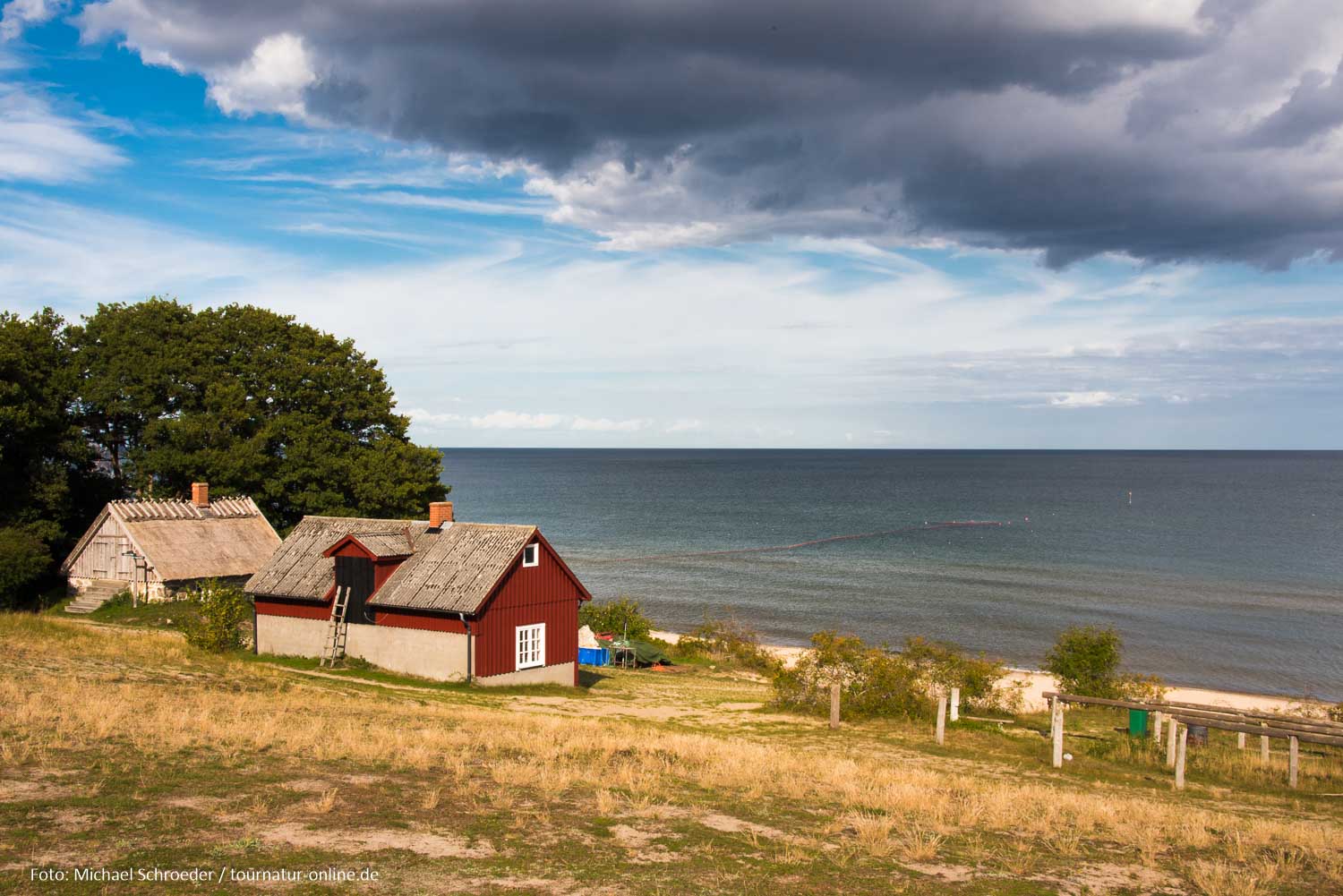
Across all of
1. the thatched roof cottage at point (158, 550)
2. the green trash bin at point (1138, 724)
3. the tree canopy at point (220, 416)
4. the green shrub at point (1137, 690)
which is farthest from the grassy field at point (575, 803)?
the tree canopy at point (220, 416)

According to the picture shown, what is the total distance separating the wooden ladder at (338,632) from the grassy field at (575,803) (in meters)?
8.97

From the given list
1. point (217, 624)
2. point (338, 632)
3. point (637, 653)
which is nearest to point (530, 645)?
point (338, 632)

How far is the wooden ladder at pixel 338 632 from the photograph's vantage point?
118ft

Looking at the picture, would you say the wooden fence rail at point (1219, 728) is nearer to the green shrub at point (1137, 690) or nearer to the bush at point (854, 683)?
the bush at point (854, 683)

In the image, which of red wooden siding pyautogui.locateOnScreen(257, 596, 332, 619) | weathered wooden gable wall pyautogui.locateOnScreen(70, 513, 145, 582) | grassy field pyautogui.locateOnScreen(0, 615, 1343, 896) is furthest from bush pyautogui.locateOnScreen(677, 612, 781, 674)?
weathered wooden gable wall pyautogui.locateOnScreen(70, 513, 145, 582)

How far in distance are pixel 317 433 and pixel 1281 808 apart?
51795 mm

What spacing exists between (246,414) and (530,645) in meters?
29.8

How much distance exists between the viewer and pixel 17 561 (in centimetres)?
4316

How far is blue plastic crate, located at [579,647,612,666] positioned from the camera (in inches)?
1783

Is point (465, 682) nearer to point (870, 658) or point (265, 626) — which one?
point (265, 626)

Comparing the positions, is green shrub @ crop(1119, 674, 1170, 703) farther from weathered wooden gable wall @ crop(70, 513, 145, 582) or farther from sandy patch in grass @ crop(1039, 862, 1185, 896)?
weathered wooden gable wall @ crop(70, 513, 145, 582)

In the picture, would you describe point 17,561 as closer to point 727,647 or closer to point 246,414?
point 246,414

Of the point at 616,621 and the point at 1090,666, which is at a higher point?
the point at 1090,666

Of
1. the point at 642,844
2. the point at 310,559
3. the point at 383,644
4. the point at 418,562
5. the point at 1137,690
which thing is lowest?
the point at 1137,690
